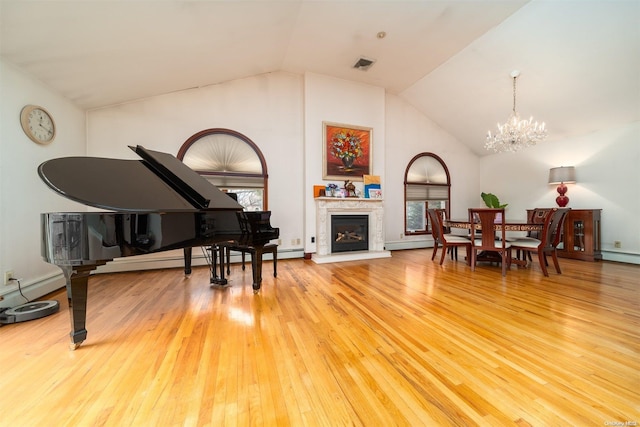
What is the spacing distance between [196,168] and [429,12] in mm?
4324

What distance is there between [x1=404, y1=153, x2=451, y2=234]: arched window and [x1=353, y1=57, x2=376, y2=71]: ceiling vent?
8.15 ft

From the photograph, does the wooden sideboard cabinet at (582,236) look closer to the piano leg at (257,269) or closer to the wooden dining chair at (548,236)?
the wooden dining chair at (548,236)

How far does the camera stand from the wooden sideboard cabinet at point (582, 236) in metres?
4.30

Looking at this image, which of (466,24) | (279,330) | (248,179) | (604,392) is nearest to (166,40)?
(248,179)

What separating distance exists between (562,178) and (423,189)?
8.49ft

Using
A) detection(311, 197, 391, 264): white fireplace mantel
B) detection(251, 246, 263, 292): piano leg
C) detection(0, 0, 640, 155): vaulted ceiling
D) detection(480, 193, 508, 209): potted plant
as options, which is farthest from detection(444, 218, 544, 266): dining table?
detection(251, 246, 263, 292): piano leg

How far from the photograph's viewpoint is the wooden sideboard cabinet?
4305 mm

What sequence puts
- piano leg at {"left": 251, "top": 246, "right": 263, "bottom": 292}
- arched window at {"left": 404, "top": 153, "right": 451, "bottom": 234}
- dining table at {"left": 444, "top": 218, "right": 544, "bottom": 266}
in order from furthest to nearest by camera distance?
arched window at {"left": 404, "top": 153, "right": 451, "bottom": 234}
dining table at {"left": 444, "top": 218, "right": 544, "bottom": 266}
piano leg at {"left": 251, "top": 246, "right": 263, "bottom": 292}

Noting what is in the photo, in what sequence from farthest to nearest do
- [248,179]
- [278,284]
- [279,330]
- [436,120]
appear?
[436,120] < [248,179] < [278,284] < [279,330]

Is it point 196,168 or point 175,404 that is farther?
point 196,168

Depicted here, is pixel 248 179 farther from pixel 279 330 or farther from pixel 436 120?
pixel 436 120

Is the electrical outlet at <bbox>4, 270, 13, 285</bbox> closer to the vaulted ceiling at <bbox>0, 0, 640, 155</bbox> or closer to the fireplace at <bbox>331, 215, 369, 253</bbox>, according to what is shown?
the vaulted ceiling at <bbox>0, 0, 640, 155</bbox>

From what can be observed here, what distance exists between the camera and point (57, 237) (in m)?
1.61

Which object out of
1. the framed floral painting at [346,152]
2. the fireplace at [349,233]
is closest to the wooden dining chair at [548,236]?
the fireplace at [349,233]
